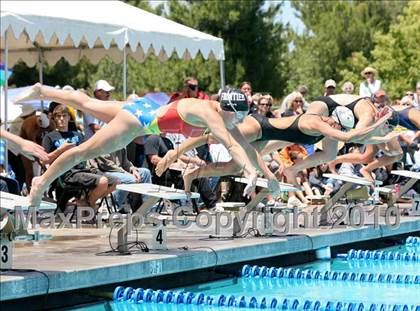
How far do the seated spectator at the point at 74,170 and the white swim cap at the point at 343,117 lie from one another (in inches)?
103

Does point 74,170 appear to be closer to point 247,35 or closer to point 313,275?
point 313,275

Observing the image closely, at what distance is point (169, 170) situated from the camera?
13.0 metres

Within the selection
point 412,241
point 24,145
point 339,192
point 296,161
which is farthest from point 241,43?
point 24,145

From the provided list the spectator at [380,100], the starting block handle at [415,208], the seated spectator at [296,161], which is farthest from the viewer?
the seated spectator at [296,161]

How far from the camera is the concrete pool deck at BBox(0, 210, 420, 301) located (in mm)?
6918

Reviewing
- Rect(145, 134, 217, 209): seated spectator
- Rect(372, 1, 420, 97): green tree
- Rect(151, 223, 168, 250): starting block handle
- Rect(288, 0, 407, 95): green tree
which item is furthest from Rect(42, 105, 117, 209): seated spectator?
Rect(288, 0, 407, 95): green tree

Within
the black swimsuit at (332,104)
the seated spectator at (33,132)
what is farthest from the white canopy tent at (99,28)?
the black swimsuit at (332,104)

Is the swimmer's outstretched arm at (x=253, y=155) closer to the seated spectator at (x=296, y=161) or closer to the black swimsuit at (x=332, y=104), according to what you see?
the black swimsuit at (x=332, y=104)

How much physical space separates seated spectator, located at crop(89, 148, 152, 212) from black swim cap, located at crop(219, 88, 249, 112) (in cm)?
255

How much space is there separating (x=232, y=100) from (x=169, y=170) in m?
4.40

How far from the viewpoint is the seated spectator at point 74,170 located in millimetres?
10734

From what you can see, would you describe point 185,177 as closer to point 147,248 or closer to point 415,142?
point 147,248

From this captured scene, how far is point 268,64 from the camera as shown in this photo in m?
38.4

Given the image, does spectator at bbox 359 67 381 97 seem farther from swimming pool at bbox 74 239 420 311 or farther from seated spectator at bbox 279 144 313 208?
swimming pool at bbox 74 239 420 311
